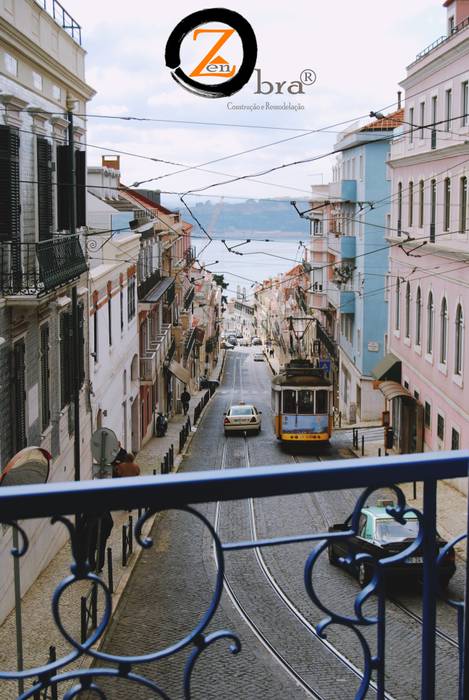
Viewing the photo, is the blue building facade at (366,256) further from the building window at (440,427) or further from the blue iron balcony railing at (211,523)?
the blue iron balcony railing at (211,523)

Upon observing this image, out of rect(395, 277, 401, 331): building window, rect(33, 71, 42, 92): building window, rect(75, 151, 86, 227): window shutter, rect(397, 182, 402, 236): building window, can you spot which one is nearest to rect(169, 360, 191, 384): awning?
rect(395, 277, 401, 331): building window

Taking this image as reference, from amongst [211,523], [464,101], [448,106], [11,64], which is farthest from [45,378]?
[211,523]

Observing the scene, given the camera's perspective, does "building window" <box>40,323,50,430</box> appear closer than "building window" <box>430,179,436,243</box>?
Yes

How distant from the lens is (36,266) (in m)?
15.9

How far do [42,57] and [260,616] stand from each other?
10103 mm

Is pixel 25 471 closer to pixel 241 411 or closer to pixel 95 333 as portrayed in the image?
pixel 95 333

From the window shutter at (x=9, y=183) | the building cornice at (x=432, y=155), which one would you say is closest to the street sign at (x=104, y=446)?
the window shutter at (x=9, y=183)

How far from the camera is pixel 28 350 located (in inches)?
612

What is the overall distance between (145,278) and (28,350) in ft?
72.9

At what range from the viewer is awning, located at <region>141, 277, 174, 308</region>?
120ft

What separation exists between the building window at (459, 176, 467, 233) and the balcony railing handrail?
72.3 feet

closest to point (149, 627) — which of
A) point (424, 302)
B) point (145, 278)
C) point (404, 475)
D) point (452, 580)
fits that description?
point (452, 580)

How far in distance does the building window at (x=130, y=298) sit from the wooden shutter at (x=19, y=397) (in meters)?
16.8

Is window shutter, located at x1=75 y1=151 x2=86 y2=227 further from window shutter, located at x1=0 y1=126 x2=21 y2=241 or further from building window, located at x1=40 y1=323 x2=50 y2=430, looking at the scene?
window shutter, located at x1=0 y1=126 x2=21 y2=241
